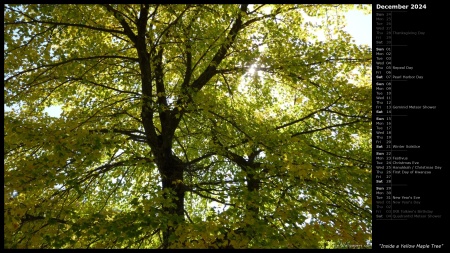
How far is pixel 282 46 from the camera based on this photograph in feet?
25.8

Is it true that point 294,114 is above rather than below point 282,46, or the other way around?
below
